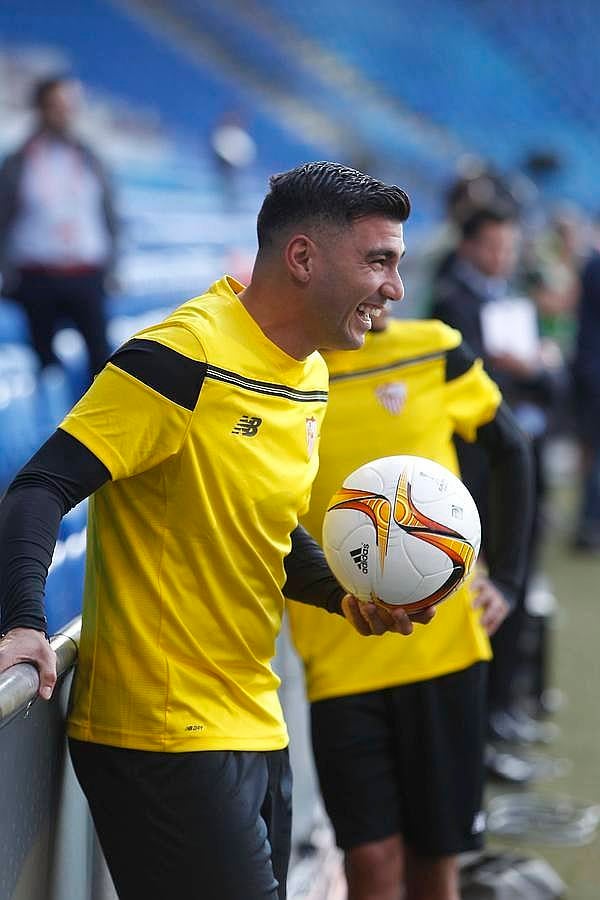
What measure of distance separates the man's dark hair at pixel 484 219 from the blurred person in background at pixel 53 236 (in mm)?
3405

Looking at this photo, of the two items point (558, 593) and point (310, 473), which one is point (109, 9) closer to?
point (558, 593)

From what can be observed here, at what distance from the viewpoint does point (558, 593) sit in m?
8.94

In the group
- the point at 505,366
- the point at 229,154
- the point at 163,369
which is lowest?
the point at 505,366

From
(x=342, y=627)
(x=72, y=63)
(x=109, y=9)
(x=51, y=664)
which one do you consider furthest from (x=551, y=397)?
(x=109, y=9)

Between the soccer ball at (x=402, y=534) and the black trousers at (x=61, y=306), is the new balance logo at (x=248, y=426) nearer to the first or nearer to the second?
the soccer ball at (x=402, y=534)

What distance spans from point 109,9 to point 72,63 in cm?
172

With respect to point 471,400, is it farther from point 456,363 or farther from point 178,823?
point 178,823

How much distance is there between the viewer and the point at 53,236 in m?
8.26

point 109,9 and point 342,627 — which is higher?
point 109,9

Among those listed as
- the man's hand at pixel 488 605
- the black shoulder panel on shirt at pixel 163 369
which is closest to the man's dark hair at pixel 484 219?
the man's hand at pixel 488 605

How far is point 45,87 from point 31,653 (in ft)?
20.7

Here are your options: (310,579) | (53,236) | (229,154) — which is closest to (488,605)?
(310,579)

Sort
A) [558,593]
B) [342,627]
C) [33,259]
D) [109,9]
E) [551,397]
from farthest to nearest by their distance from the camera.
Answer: [109,9] < [558,593] < [33,259] < [551,397] < [342,627]

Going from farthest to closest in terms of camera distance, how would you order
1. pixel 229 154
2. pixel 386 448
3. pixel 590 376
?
pixel 229 154
pixel 590 376
pixel 386 448
